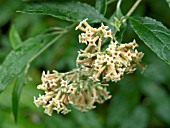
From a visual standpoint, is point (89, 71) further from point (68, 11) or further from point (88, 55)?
point (68, 11)

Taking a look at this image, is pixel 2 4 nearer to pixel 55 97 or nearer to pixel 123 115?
pixel 123 115

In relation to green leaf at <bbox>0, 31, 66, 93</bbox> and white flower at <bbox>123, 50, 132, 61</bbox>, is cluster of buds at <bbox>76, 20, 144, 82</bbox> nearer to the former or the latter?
white flower at <bbox>123, 50, 132, 61</bbox>

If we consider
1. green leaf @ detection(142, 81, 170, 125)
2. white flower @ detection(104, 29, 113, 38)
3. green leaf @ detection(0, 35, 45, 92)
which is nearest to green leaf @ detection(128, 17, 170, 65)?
white flower @ detection(104, 29, 113, 38)

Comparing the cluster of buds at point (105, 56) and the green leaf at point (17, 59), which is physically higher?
the cluster of buds at point (105, 56)

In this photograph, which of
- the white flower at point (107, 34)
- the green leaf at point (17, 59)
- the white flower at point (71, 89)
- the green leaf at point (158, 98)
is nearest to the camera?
the white flower at point (107, 34)

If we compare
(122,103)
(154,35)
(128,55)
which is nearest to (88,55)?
(128,55)

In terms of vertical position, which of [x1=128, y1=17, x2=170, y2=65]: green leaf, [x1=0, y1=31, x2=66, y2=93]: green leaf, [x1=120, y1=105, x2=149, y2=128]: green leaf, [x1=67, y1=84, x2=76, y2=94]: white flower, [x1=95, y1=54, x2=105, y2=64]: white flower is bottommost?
A: [x1=120, y1=105, x2=149, y2=128]: green leaf

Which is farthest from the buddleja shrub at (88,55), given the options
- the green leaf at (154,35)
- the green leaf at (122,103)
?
the green leaf at (122,103)

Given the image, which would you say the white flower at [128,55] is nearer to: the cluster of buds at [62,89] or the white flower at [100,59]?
the white flower at [100,59]
